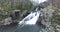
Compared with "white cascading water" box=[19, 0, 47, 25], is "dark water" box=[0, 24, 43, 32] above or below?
below

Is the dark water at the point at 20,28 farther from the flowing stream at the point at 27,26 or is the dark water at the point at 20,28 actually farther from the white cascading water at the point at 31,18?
the white cascading water at the point at 31,18

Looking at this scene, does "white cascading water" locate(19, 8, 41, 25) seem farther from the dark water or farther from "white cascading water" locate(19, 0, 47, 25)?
the dark water

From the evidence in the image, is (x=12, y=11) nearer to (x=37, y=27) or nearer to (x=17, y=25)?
(x=17, y=25)

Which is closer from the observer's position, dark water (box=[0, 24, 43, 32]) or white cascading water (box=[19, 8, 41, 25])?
dark water (box=[0, 24, 43, 32])

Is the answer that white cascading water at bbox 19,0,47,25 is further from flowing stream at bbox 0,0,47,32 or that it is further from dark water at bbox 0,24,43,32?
dark water at bbox 0,24,43,32

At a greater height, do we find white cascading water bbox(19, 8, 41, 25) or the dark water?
white cascading water bbox(19, 8, 41, 25)

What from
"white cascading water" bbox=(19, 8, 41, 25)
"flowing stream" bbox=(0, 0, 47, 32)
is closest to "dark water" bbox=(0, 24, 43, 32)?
"flowing stream" bbox=(0, 0, 47, 32)

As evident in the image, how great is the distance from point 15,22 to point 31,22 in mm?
1053

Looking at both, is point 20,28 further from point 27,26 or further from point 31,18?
point 31,18

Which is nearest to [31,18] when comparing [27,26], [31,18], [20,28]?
[31,18]

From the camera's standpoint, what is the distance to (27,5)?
12008mm

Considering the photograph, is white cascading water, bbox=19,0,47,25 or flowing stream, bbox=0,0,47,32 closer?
flowing stream, bbox=0,0,47,32

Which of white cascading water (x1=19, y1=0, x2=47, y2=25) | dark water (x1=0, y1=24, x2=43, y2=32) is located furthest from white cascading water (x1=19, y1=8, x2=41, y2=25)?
dark water (x1=0, y1=24, x2=43, y2=32)

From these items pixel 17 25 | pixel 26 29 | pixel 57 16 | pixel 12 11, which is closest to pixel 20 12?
pixel 12 11
